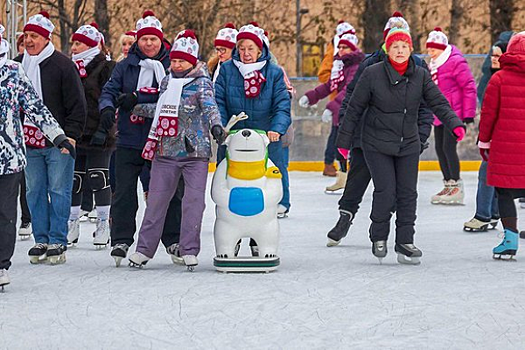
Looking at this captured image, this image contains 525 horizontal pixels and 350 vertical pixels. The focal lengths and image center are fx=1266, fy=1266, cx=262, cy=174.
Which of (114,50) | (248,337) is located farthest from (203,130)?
(114,50)

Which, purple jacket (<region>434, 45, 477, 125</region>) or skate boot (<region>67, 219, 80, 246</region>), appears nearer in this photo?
skate boot (<region>67, 219, 80, 246</region>)

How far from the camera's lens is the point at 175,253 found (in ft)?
26.4

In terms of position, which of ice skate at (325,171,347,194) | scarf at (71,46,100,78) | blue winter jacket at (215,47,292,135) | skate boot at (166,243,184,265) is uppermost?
scarf at (71,46,100,78)

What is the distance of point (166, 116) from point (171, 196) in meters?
0.55

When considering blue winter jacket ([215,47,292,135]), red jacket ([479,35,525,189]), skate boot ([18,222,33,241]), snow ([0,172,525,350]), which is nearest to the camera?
snow ([0,172,525,350])

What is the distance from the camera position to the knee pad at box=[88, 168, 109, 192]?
899 cm

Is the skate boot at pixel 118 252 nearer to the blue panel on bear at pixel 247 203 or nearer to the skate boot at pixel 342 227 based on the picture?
the blue panel on bear at pixel 247 203

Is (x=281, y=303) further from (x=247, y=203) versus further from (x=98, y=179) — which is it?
(x=98, y=179)

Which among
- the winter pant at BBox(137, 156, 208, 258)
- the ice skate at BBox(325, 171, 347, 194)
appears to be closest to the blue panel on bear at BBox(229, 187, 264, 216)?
the winter pant at BBox(137, 156, 208, 258)

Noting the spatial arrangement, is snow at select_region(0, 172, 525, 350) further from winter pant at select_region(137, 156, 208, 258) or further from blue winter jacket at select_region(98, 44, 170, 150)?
blue winter jacket at select_region(98, 44, 170, 150)

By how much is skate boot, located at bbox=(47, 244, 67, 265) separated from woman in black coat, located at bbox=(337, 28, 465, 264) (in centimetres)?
189

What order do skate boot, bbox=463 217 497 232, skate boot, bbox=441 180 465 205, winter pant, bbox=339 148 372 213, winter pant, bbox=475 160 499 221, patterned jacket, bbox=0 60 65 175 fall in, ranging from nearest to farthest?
patterned jacket, bbox=0 60 65 175 → winter pant, bbox=339 148 372 213 → winter pant, bbox=475 160 499 221 → skate boot, bbox=463 217 497 232 → skate boot, bbox=441 180 465 205

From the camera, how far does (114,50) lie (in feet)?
73.4

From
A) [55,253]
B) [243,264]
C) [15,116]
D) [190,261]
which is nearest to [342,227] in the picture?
[243,264]
